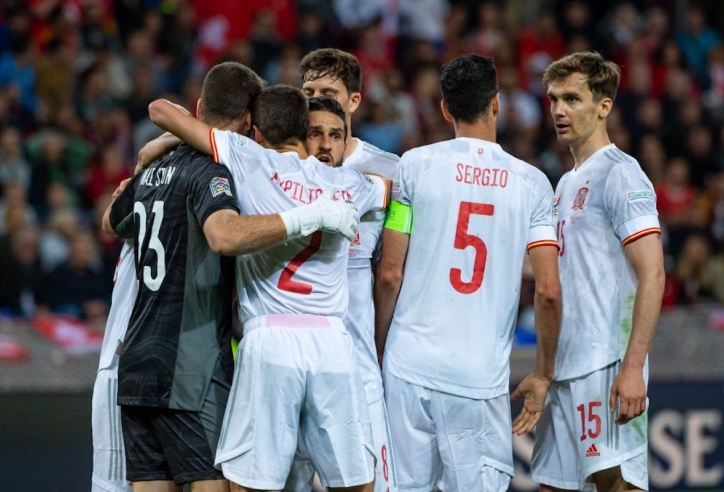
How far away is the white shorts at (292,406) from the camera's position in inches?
185

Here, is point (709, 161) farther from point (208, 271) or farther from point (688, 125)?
point (208, 271)

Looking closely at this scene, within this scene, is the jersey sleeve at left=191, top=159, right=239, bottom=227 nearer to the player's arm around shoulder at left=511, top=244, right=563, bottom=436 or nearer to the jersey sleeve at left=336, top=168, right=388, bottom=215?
the jersey sleeve at left=336, top=168, right=388, bottom=215

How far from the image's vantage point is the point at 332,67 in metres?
5.78

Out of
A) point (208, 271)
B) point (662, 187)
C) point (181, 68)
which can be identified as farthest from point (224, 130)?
point (662, 187)

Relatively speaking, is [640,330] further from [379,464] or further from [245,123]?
[245,123]

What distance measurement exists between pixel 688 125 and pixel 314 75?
9.02 m

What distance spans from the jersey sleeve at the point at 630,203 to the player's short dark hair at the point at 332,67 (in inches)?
56.6

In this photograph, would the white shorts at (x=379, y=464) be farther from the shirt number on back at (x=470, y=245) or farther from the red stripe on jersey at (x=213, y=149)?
the red stripe on jersey at (x=213, y=149)

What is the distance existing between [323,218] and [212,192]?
485mm

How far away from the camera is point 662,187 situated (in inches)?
509

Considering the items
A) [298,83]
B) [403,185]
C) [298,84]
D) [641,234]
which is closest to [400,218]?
[403,185]

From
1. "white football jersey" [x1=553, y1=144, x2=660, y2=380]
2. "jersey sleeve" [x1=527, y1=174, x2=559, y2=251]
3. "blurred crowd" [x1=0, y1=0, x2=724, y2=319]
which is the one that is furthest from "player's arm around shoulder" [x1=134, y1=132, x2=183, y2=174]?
"blurred crowd" [x1=0, y1=0, x2=724, y2=319]

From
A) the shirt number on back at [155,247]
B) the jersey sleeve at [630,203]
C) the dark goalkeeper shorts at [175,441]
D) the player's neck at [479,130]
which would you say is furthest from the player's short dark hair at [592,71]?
the dark goalkeeper shorts at [175,441]

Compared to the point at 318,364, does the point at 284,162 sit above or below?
above
